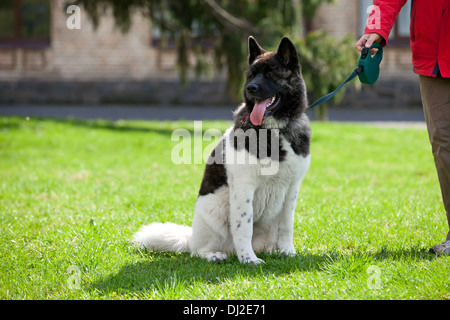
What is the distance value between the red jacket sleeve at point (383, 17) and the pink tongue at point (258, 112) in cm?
98

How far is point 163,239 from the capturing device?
397 cm

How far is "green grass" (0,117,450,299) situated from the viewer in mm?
3172

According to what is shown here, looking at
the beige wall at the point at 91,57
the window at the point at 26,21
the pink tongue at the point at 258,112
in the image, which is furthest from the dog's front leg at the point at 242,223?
the window at the point at 26,21

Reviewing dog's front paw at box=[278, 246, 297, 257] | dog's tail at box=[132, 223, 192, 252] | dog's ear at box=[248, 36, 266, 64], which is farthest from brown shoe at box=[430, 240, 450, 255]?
dog's ear at box=[248, 36, 266, 64]

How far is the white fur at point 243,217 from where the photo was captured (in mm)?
3605

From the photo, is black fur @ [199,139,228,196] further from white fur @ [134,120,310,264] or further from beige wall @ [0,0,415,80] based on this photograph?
beige wall @ [0,0,415,80]

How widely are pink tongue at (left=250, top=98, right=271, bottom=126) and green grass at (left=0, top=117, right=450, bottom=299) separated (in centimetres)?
102

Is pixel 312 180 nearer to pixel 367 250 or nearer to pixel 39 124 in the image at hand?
pixel 367 250

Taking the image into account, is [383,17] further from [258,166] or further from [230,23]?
[230,23]

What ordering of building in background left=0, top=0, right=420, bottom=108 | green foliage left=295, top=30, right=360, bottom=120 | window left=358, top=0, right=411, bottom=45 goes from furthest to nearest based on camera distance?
building in background left=0, top=0, right=420, bottom=108 → window left=358, top=0, right=411, bottom=45 → green foliage left=295, top=30, right=360, bottom=120

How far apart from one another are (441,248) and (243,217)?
148 centimetres

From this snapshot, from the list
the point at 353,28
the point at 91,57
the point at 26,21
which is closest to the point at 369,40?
the point at 353,28
